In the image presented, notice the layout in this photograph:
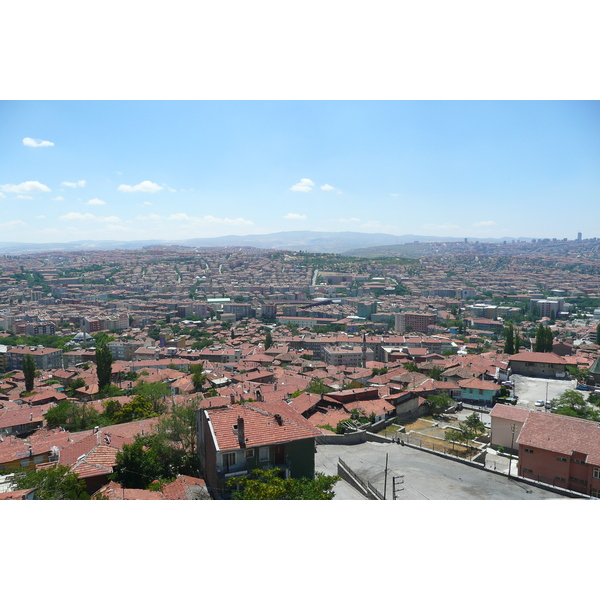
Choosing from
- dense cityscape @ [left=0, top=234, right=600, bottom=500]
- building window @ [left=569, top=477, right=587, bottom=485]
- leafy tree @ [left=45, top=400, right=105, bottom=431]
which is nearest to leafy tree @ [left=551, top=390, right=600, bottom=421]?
dense cityscape @ [left=0, top=234, right=600, bottom=500]

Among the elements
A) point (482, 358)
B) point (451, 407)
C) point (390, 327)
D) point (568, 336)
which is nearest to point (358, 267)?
point (390, 327)

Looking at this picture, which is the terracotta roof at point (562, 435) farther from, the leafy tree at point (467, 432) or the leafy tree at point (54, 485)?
the leafy tree at point (54, 485)

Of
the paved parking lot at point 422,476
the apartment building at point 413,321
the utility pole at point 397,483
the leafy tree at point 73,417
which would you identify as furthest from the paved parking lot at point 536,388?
the apartment building at point 413,321

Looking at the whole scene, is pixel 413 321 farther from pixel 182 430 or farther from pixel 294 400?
pixel 182 430

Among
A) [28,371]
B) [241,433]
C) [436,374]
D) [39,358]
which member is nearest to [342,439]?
[241,433]

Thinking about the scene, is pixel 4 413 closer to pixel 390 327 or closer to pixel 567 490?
pixel 567 490

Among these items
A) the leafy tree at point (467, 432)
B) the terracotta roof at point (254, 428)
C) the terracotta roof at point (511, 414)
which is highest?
the terracotta roof at point (254, 428)
